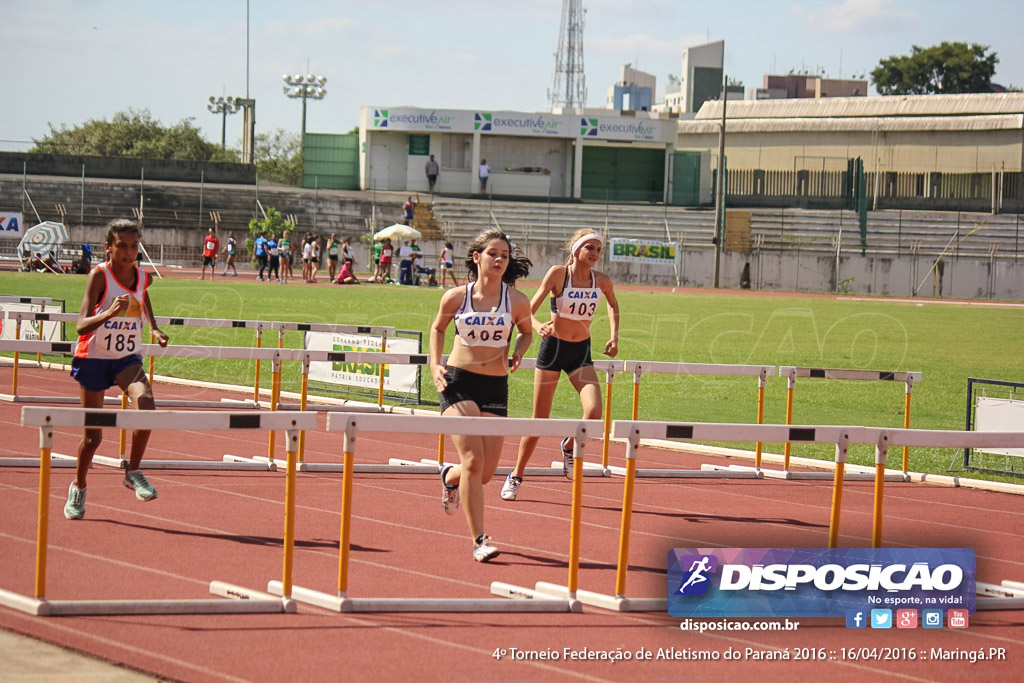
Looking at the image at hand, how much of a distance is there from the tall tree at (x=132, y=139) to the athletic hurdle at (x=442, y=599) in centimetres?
7857

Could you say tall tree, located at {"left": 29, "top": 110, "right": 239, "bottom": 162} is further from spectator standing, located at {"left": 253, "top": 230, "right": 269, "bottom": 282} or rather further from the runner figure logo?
the runner figure logo

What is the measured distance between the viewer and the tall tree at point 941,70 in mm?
97125

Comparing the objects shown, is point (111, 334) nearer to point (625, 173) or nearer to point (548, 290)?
point (548, 290)

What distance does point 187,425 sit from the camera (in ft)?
19.1

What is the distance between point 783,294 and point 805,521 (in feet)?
125

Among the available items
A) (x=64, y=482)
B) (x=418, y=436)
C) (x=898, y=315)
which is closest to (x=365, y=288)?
(x=898, y=315)

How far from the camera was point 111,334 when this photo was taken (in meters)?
7.60

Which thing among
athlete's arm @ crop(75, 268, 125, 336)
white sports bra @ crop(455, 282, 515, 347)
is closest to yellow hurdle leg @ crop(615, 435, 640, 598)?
white sports bra @ crop(455, 282, 515, 347)

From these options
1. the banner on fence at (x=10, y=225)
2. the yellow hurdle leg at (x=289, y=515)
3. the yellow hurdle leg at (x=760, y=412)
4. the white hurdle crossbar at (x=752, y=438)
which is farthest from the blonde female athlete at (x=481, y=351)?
the banner on fence at (x=10, y=225)

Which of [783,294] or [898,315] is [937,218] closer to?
[783,294]

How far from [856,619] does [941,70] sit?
103128 mm

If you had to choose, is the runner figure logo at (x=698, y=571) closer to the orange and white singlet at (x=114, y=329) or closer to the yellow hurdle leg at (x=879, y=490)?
the yellow hurdle leg at (x=879, y=490)

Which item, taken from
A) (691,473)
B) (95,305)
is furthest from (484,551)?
(691,473)

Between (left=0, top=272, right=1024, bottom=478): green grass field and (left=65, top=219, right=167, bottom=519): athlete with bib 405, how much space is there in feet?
23.3
